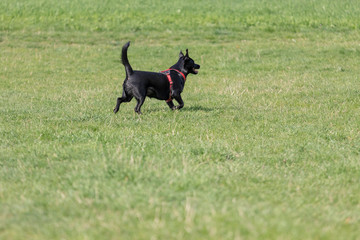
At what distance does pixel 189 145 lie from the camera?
6410 millimetres

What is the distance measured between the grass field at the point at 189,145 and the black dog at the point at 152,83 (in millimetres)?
339

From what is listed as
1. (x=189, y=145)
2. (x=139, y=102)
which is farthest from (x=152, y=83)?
(x=189, y=145)

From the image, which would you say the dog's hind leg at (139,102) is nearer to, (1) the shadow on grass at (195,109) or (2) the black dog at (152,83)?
(2) the black dog at (152,83)

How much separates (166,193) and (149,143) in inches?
92.2

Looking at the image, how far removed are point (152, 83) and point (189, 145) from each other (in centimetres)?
291

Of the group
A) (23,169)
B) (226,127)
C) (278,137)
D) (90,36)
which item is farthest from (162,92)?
(90,36)

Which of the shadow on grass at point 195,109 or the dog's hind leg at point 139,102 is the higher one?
the dog's hind leg at point 139,102

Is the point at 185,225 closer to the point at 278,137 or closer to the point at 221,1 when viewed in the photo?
the point at 278,137

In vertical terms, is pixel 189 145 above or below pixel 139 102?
above

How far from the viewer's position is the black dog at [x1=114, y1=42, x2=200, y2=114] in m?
8.88

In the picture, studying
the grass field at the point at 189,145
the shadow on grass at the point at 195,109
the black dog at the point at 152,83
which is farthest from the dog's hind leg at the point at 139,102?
the shadow on grass at the point at 195,109

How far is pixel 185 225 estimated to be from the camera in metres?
3.53

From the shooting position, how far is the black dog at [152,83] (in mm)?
8875

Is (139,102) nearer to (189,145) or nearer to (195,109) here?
(195,109)
